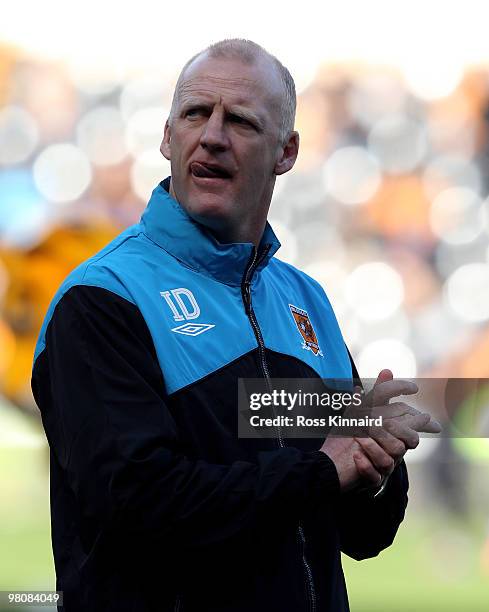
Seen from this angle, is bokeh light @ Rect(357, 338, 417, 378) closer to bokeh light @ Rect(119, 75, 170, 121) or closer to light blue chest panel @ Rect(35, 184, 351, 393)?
bokeh light @ Rect(119, 75, 170, 121)

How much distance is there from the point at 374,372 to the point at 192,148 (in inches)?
76.9

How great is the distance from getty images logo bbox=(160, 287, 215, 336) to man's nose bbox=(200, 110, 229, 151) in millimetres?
224

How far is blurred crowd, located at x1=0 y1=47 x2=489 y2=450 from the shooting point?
10.9 feet

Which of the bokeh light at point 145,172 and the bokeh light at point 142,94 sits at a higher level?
the bokeh light at point 142,94

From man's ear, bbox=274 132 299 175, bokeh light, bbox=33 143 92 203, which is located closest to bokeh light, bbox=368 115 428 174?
bokeh light, bbox=33 143 92 203

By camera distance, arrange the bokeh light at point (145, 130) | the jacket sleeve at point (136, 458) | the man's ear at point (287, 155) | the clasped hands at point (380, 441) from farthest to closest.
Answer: the bokeh light at point (145, 130) → the man's ear at point (287, 155) → the clasped hands at point (380, 441) → the jacket sleeve at point (136, 458)

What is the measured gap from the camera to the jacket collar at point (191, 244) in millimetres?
1361

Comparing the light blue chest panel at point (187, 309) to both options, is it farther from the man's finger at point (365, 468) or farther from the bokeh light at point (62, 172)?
the bokeh light at point (62, 172)

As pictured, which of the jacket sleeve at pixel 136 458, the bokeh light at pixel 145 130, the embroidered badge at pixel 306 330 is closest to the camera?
the jacket sleeve at pixel 136 458

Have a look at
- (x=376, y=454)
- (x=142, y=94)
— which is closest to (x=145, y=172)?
(x=142, y=94)

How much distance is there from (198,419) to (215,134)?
1.39ft

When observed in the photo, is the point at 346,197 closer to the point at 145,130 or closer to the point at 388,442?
the point at 145,130

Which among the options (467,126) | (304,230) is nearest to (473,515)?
(304,230)

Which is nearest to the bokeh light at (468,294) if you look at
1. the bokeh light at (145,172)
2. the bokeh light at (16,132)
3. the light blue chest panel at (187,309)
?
the bokeh light at (145,172)
